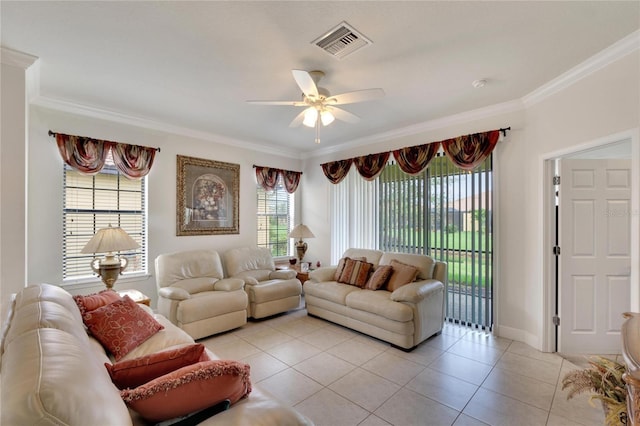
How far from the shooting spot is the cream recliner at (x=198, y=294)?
10.7 feet

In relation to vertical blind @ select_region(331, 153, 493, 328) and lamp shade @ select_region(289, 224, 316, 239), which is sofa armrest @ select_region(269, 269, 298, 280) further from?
vertical blind @ select_region(331, 153, 493, 328)

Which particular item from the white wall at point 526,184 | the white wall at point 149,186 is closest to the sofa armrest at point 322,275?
the white wall at point 149,186

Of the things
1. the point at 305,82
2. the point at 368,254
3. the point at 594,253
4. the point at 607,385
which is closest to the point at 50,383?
the point at 305,82

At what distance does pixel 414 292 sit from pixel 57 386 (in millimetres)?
2962

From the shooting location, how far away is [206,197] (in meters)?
4.51

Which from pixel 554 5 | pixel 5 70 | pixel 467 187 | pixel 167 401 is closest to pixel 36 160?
pixel 5 70

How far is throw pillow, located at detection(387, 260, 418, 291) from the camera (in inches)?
138

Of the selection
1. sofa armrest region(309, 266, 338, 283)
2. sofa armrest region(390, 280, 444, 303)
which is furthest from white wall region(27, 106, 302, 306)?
sofa armrest region(390, 280, 444, 303)

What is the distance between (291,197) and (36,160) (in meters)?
3.73

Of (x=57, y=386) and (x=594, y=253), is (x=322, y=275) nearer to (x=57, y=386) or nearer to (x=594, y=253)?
(x=594, y=253)

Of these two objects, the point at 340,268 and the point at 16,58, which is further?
the point at 340,268

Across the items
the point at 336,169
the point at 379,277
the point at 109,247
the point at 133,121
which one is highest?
the point at 133,121

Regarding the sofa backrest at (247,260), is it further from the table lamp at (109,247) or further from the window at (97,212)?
the table lamp at (109,247)

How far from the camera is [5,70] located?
232 centimetres
